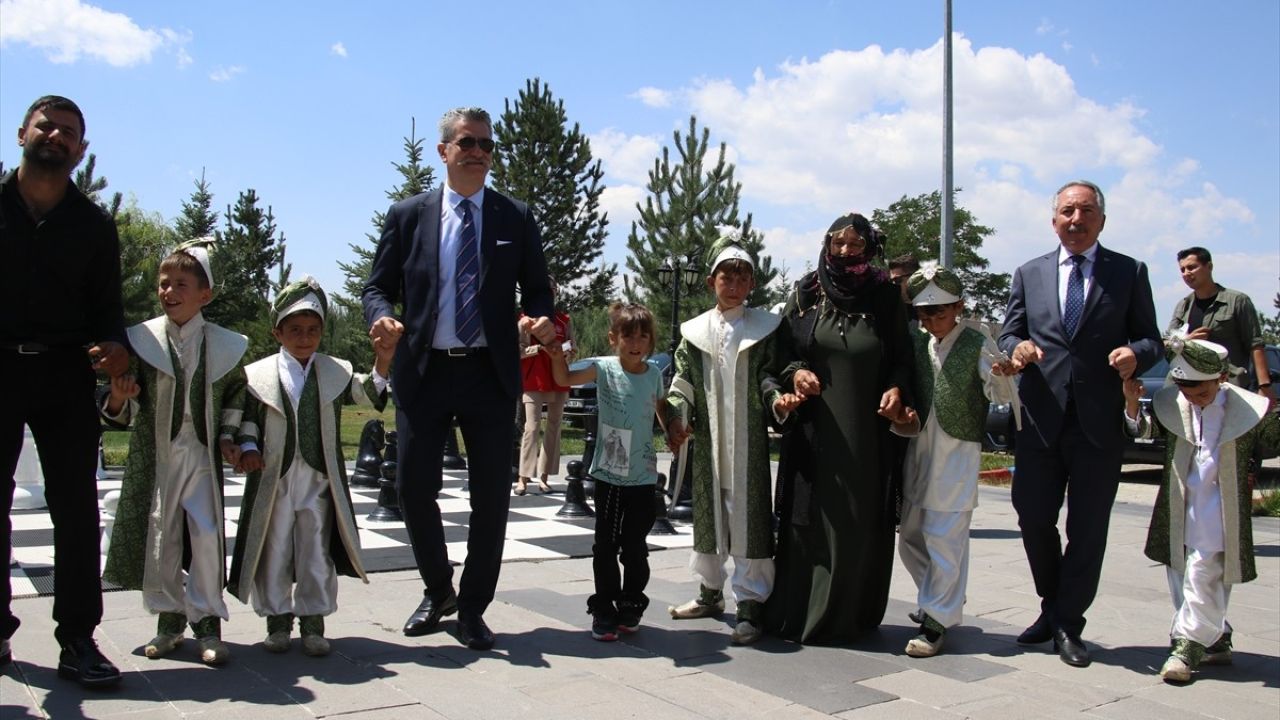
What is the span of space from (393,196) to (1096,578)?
1926 centimetres

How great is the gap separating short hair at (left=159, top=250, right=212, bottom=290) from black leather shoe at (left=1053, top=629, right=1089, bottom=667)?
12.2 ft

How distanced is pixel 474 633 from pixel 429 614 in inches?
11.0

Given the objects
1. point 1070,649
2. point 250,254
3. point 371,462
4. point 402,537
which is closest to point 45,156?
point 402,537

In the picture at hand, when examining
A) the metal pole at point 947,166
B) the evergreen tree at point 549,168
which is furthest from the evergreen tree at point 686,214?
the metal pole at point 947,166

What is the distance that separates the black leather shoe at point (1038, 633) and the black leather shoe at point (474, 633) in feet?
7.62

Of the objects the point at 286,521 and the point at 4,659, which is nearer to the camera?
the point at 4,659

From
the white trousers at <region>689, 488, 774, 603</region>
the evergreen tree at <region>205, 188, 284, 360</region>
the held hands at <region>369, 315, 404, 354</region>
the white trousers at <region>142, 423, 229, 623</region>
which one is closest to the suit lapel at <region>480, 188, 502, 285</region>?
the held hands at <region>369, 315, 404, 354</region>

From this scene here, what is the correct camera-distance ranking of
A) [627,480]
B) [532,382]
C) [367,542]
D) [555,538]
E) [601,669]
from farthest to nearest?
1. [532,382]
2. [555,538]
3. [367,542]
4. [627,480]
5. [601,669]

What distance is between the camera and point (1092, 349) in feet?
15.0

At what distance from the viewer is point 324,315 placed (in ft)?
14.3

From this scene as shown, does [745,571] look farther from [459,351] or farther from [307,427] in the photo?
[307,427]

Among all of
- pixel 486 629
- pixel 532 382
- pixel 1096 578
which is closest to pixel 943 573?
pixel 1096 578

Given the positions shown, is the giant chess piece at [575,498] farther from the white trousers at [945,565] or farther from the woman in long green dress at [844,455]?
the white trousers at [945,565]

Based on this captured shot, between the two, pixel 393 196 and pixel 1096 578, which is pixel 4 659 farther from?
pixel 393 196
